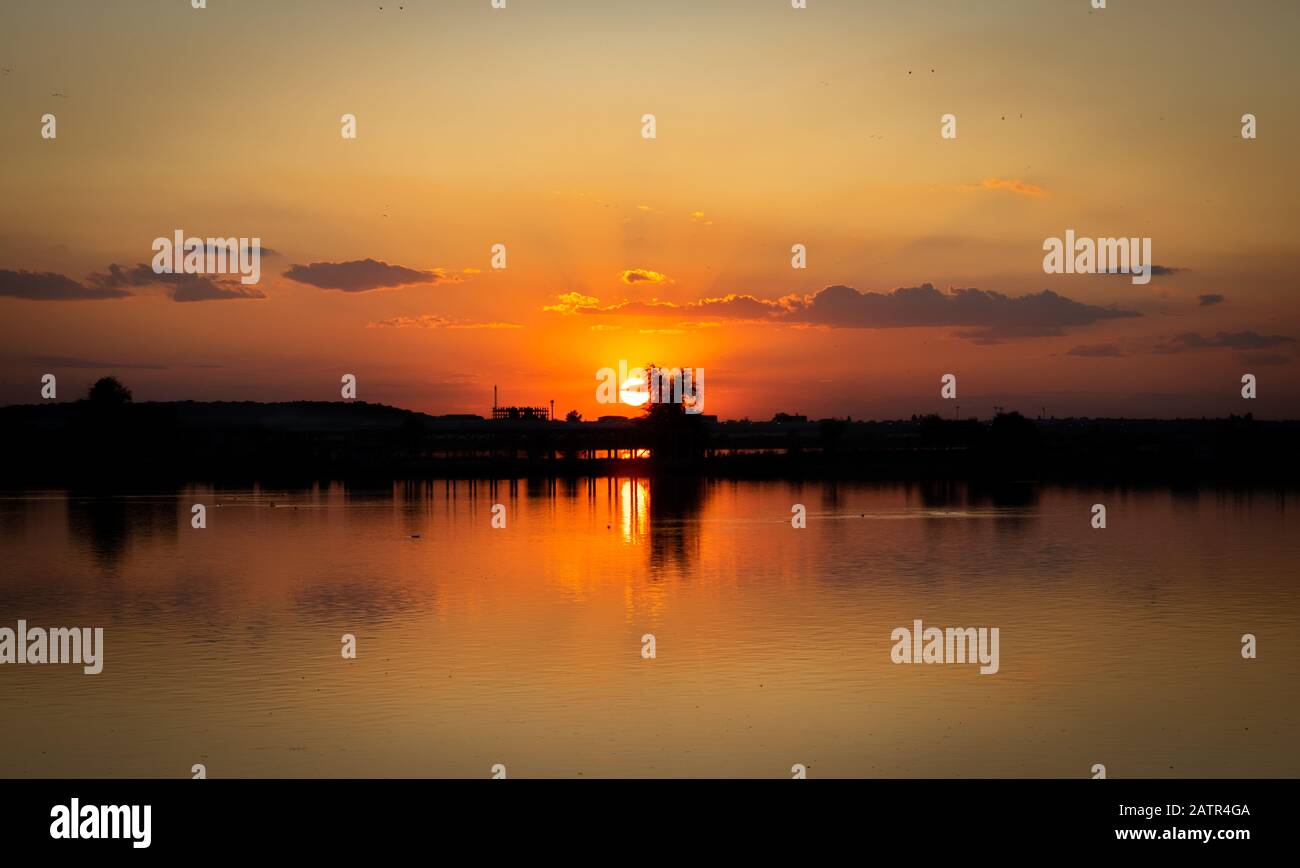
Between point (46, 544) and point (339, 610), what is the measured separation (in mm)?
30988

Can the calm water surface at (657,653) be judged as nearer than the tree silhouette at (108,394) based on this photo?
Yes

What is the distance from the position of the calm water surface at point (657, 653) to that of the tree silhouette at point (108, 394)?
415 feet

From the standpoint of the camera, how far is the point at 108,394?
188125 mm

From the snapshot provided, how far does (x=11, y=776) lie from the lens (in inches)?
824

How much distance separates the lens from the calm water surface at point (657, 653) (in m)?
22.3

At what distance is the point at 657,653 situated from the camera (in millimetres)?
31688

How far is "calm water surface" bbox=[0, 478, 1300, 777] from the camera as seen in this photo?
2227 centimetres

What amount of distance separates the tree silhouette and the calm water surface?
12644 cm

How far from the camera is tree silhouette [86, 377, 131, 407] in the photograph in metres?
187

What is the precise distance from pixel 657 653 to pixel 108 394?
173789 millimetres

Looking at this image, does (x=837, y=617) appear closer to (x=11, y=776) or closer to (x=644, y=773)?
(x=644, y=773)

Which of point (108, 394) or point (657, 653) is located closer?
point (657, 653)

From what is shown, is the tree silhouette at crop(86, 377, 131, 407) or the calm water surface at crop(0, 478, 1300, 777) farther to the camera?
the tree silhouette at crop(86, 377, 131, 407)
